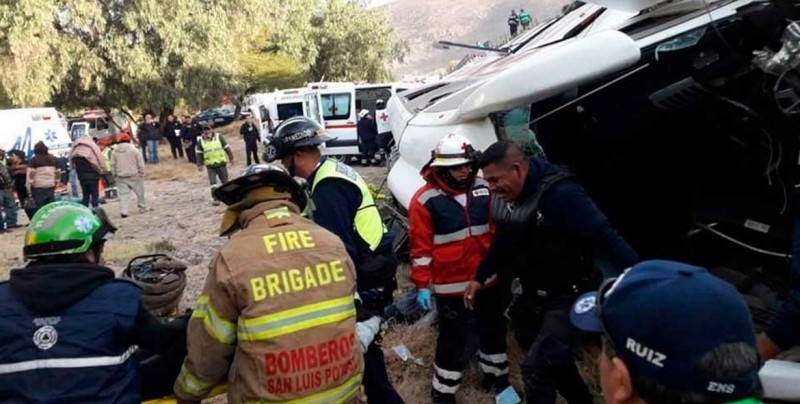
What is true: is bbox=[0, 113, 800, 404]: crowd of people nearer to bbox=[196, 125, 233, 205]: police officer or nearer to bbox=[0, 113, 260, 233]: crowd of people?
bbox=[0, 113, 260, 233]: crowd of people

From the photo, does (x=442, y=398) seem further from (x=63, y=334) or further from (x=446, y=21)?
(x=446, y=21)

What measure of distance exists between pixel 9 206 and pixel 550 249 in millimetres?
10219

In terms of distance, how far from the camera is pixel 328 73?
34344 millimetres

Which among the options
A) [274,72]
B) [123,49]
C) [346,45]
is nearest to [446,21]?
[346,45]

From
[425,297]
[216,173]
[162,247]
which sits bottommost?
[216,173]

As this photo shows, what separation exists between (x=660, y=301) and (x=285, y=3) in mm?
27406

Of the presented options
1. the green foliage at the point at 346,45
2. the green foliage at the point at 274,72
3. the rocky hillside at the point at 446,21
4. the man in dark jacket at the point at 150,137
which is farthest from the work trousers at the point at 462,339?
the rocky hillside at the point at 446,21

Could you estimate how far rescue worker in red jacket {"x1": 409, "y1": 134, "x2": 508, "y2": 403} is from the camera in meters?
3.56

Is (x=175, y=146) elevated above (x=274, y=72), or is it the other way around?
(x=274, y=72)

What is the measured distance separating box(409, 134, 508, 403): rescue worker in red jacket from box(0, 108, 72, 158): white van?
12620 mm

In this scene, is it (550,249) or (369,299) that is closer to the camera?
(550,249)

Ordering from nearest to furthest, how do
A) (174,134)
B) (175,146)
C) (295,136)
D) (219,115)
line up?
(295,136)
(174,134)
(175,146)
(219,115)

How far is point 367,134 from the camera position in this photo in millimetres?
15961

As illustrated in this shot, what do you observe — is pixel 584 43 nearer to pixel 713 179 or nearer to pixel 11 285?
pixel 713 179
